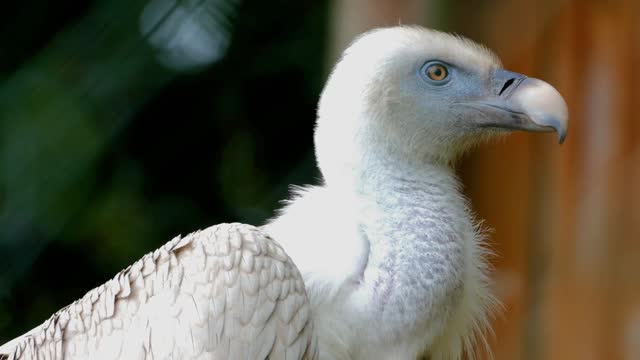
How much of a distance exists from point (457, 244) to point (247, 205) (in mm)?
1997

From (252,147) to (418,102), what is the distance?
6.23 feet

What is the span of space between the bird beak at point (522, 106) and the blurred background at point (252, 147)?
3.15 feet

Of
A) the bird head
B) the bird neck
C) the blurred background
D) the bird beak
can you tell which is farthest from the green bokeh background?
the bird neck

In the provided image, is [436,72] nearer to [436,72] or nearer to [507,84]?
[436,72]

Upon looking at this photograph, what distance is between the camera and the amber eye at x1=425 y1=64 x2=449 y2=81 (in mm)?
3168

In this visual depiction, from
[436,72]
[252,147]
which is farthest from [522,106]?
[252,147]

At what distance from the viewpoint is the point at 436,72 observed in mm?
3178

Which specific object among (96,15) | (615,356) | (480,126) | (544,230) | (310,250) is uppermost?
(96,15)

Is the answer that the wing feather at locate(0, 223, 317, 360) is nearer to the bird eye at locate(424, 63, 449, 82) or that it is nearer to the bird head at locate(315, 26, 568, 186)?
the bird head at locate(315, 26, 568, 186)

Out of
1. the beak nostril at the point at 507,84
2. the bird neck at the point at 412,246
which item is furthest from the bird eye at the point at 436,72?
the bird neck at the point at 412,246

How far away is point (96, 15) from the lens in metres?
4.61

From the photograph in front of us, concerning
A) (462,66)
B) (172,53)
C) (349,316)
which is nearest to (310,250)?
(349,316)

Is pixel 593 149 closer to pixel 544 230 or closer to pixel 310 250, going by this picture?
pixel 544 230

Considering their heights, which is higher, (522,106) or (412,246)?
(522,106)
